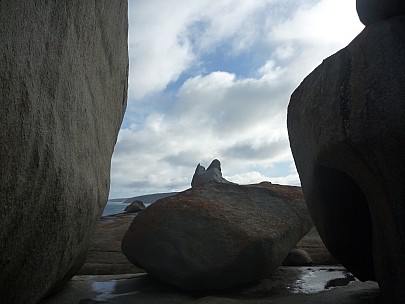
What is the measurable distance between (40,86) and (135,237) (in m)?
2.99

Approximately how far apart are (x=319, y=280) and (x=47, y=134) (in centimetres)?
408

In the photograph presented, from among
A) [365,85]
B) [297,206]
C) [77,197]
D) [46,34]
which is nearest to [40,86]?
[46,34]

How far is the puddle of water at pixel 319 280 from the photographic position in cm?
473

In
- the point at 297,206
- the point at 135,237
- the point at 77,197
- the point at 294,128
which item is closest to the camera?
the point at 77,197

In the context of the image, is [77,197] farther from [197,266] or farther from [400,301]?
[400,301]

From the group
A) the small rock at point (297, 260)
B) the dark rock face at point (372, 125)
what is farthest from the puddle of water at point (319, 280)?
the dark rock face at point (372, 125)

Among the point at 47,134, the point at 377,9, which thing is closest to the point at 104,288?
the point at 47,134

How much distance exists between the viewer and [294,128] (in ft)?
13.5

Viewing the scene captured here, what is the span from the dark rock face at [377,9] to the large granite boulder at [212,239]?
2.57 m

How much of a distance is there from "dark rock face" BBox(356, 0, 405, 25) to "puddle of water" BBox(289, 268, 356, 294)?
295 cm

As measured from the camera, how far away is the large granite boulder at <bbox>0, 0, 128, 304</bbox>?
87.4 inches

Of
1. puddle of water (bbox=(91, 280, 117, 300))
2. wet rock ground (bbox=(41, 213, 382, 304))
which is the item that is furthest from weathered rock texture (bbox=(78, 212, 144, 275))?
puddle of water (bbox=(91, 280, 117, 300))

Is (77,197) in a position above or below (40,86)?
below

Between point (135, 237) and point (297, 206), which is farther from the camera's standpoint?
point (297, 206)
